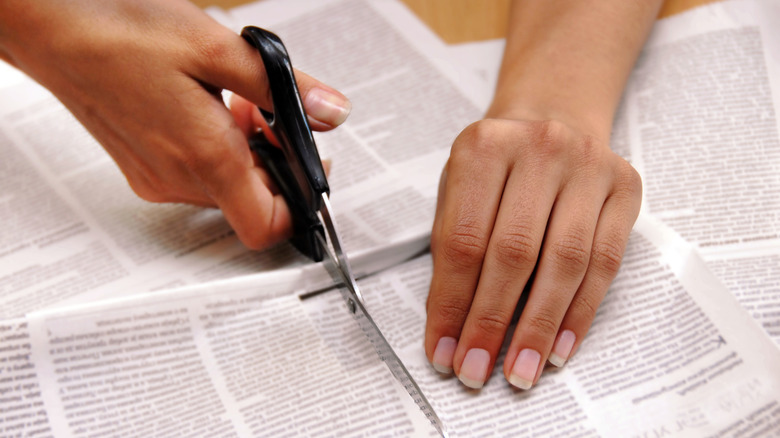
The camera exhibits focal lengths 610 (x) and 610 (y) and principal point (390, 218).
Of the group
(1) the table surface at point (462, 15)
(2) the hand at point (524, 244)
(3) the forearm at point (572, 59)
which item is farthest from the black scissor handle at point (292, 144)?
(1) the table surface at point (462, 15)

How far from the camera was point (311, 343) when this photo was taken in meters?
0.46

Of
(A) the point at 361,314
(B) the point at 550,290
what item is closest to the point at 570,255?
(B) the point at 550,290

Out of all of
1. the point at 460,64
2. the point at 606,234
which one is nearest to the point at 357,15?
the point at 460,64

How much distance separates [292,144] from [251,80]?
0.17ft

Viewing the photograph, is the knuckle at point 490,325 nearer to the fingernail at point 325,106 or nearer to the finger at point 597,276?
the finger at point 597,276

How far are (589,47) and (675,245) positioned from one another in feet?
0.71

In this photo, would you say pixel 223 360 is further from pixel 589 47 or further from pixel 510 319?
pixel 589 47

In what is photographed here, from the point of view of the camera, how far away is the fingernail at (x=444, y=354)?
17.1 inches

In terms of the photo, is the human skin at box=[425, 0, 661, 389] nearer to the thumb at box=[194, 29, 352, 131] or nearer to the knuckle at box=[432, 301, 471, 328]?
the knuckle at box=[432, 301, 471, 328]

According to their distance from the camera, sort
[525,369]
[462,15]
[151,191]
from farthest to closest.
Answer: [462,15] < [151,191] < [525,369]

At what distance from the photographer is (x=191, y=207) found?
0.58 meters

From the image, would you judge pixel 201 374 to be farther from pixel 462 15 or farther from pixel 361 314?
pixel 462 15

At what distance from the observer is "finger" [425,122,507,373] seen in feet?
1.44

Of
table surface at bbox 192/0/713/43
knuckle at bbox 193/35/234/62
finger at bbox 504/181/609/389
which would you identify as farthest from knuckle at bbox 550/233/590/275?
table surface at bbox 192/0/713/43
